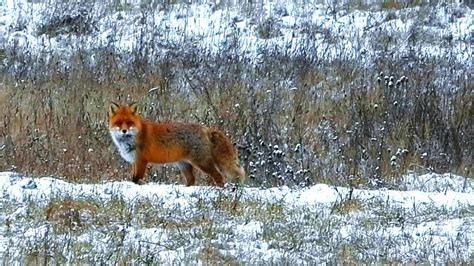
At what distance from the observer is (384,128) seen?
1302cm

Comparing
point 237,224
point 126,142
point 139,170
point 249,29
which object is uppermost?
point 237,224

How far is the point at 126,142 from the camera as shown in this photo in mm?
9648

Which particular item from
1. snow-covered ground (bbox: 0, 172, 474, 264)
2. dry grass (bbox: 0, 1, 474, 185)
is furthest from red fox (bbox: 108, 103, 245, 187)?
dry grass (bbox: 0, 1, 474, 185)

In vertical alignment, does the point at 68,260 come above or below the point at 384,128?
above

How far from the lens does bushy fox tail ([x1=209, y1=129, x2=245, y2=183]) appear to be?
994 centimetres

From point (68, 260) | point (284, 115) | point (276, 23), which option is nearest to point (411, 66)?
point (284, 115)

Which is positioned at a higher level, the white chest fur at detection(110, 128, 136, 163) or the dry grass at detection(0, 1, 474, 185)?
the white chest fur at detection(110, 128, 136, 163)

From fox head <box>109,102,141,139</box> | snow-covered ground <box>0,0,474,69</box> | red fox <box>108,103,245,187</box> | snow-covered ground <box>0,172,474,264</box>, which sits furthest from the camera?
snow-covered ground <box>0,0,474,69</box>

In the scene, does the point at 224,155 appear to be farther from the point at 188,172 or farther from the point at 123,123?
the point at 123,123

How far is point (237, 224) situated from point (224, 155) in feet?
7.66

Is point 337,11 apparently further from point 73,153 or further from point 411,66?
point 73,153

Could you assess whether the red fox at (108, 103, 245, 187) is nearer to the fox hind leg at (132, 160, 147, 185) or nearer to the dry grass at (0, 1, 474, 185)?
the fox hind leg at (132, 160, 147, 185)

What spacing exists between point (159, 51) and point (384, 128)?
17.8 ft

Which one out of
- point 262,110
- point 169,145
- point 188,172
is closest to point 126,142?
point 169,145
